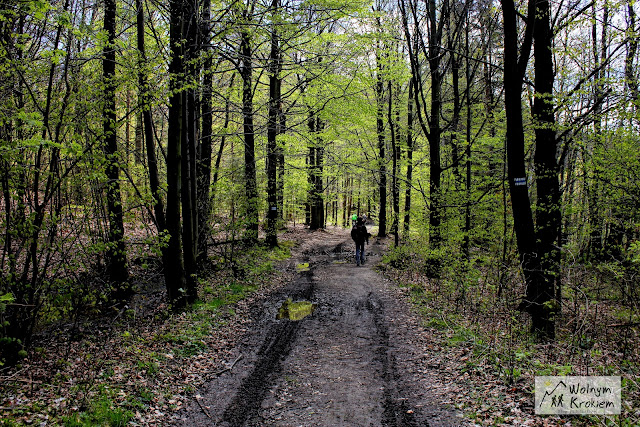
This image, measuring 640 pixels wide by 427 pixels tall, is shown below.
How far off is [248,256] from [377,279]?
4881mm

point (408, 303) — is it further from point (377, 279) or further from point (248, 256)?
point (248, 256)

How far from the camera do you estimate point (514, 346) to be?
5.71 metres

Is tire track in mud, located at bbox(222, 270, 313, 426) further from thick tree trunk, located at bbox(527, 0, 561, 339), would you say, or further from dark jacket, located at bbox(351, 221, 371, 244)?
dark jacket, located at bbox(351, 221, 371, 244)

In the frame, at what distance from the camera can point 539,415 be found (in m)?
3.97

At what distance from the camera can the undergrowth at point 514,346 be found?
424 centimetres

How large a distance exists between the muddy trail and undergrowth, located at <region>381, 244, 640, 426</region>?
1.98ft

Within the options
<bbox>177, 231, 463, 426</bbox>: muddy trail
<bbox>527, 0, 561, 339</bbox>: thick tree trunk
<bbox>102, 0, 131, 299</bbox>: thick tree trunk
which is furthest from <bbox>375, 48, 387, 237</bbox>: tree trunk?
<bbox>102, 0, 131, 299</bbox>: thick tree trunk

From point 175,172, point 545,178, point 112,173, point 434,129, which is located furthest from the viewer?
point 434,129

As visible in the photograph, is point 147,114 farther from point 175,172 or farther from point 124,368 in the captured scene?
point 124,368

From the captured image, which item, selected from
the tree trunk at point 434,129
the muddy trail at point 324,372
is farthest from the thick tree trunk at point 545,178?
the tree trunk at point 434,129

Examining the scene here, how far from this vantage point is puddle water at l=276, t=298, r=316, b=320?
7.98m

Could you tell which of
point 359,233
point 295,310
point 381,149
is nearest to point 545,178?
point 295,310

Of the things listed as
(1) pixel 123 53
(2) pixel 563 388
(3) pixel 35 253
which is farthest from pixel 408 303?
(1) pixel 123 53

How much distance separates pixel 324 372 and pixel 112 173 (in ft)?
21.8
